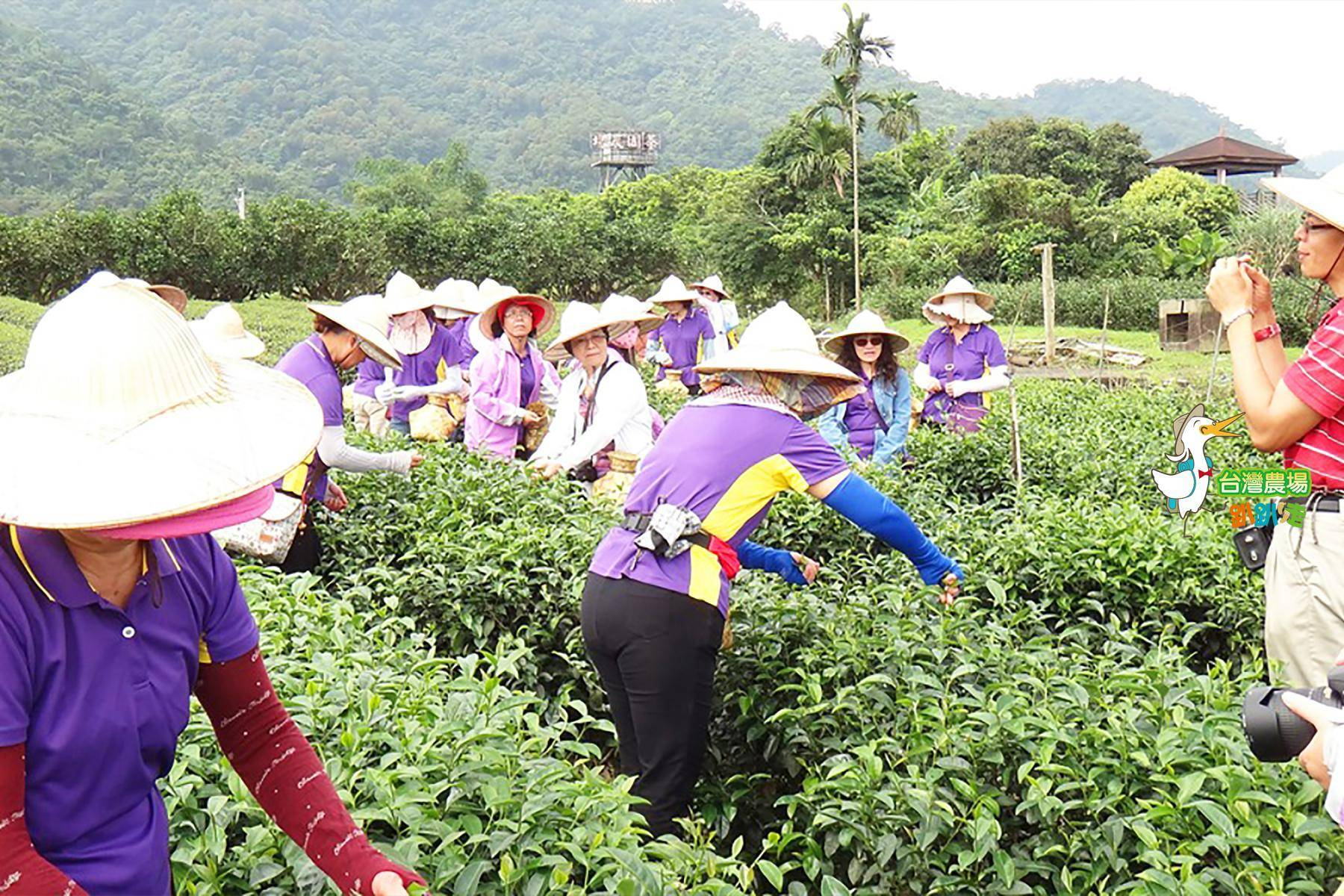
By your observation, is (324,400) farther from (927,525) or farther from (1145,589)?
(1145,589)

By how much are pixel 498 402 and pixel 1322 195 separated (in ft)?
14.8

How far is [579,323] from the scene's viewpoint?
5.70 m

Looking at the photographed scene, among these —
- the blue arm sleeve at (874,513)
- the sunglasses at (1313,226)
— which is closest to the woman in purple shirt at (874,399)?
the blue arm sleeve at (874,513)

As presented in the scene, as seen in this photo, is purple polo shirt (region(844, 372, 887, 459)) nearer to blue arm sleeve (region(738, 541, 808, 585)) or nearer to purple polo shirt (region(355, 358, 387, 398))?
blue arm sleeve (region(738, 541, 808, 585))

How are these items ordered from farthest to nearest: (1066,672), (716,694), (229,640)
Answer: (716,694) → (1066,672) → (229,640)

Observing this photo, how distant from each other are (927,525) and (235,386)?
3695 mm

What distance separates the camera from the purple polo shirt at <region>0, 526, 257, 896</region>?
56.8 inches

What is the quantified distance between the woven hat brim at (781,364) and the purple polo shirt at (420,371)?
14.3ft

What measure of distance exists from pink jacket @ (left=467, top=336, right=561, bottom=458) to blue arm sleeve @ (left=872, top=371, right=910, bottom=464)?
2.01 meters

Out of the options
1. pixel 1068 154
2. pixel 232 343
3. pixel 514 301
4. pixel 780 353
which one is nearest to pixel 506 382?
pixel 514 301

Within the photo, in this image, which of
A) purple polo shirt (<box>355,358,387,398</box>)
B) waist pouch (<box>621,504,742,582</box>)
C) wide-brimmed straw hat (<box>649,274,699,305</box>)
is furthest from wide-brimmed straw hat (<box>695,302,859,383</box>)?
wide-brimmed straw hat (<box>649,274,699,305</box>)

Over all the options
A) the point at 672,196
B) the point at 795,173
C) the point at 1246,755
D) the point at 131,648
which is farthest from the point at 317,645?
the point at 672,196

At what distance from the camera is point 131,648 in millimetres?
1565

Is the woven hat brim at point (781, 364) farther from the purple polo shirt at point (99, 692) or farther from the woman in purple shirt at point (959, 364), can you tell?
the woman in purple shirt at point (959, 364)
